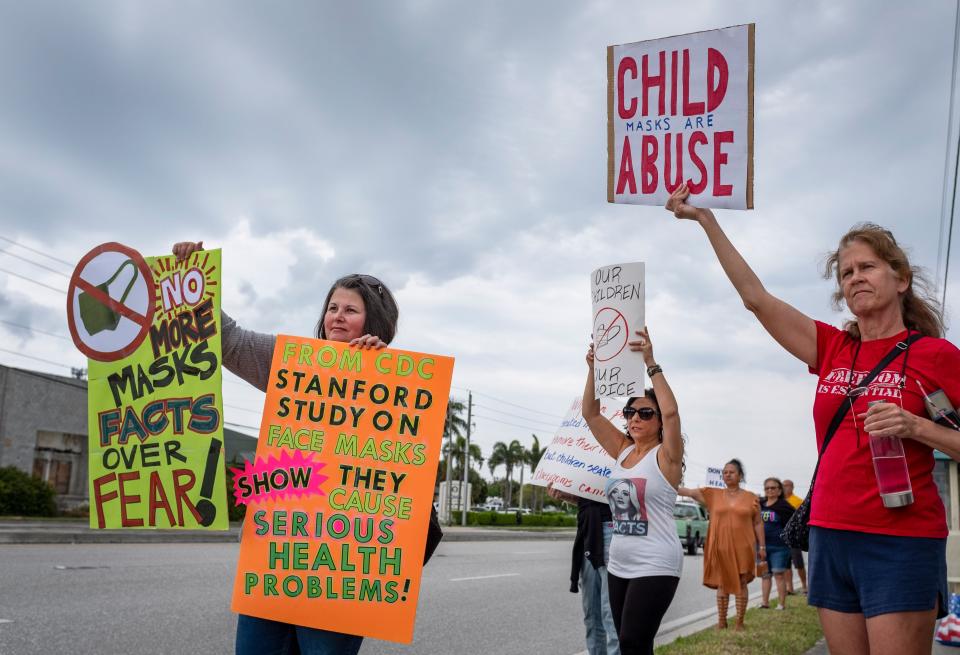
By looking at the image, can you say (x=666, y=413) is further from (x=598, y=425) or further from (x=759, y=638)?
(x=759, y=638)

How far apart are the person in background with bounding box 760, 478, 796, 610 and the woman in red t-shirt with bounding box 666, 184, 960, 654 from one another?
9297 mm

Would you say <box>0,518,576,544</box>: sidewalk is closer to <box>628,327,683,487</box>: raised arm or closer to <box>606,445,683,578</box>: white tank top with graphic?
<box>606,445,683,578</box>: white tank top with graphic

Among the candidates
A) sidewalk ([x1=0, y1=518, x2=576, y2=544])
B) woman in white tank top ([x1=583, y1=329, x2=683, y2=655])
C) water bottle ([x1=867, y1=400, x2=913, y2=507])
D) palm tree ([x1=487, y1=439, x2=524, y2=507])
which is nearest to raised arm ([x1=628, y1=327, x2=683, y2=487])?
woman in white tank top ([x1=583, y1=329, x2=683, y2=655])

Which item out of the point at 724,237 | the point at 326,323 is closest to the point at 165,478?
the point at 326,323

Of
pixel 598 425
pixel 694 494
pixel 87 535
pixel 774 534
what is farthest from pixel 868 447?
pixel 87 535

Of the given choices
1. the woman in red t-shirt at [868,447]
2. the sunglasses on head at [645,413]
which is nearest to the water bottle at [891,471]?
the woman in red t-shirt at [868,447]

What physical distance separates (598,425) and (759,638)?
402cm

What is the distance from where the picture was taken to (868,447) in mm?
2635

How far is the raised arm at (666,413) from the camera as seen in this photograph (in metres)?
4.39

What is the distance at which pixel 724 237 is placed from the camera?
3.14 meters

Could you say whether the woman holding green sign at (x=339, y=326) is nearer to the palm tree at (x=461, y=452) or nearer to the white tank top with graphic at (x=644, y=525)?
the white tank top with graphic at (x=644, y=525)

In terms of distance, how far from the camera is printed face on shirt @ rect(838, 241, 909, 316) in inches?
110

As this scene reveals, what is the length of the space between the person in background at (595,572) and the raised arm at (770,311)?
8.55 feet

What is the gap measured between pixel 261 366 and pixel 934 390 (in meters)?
2.28
